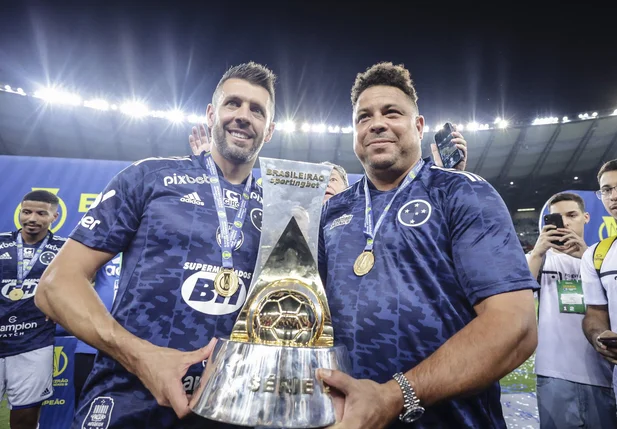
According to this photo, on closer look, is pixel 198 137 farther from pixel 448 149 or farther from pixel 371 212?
pixel 448 149

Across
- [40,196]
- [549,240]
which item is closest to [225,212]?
[549,240]

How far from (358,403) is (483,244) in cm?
77

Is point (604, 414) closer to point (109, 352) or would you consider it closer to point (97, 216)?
point (109, 352)

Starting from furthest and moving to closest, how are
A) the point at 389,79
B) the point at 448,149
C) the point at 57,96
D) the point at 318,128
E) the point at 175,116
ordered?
the point at 318,128, the point at 175,116, the point at 57,96, the point at 448,149, the point at 389,79

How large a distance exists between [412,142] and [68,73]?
53.0 ft

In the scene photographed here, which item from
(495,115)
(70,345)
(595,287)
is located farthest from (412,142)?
(495,115)

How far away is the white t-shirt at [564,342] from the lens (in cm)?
274

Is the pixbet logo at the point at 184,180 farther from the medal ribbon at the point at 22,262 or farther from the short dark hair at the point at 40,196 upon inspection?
the medal ribbon at the point at 22,262

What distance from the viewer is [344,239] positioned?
1.62 metres

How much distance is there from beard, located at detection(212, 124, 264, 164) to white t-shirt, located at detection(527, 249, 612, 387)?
9.86 ft

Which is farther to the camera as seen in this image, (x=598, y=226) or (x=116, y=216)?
(x=598, y=226)

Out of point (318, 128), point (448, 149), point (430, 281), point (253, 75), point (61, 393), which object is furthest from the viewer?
point (318, 128)

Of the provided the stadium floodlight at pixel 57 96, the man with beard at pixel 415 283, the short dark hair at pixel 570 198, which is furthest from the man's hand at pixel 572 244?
the stadium floodlight at pixel 57 96

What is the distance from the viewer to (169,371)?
3.31 feet
